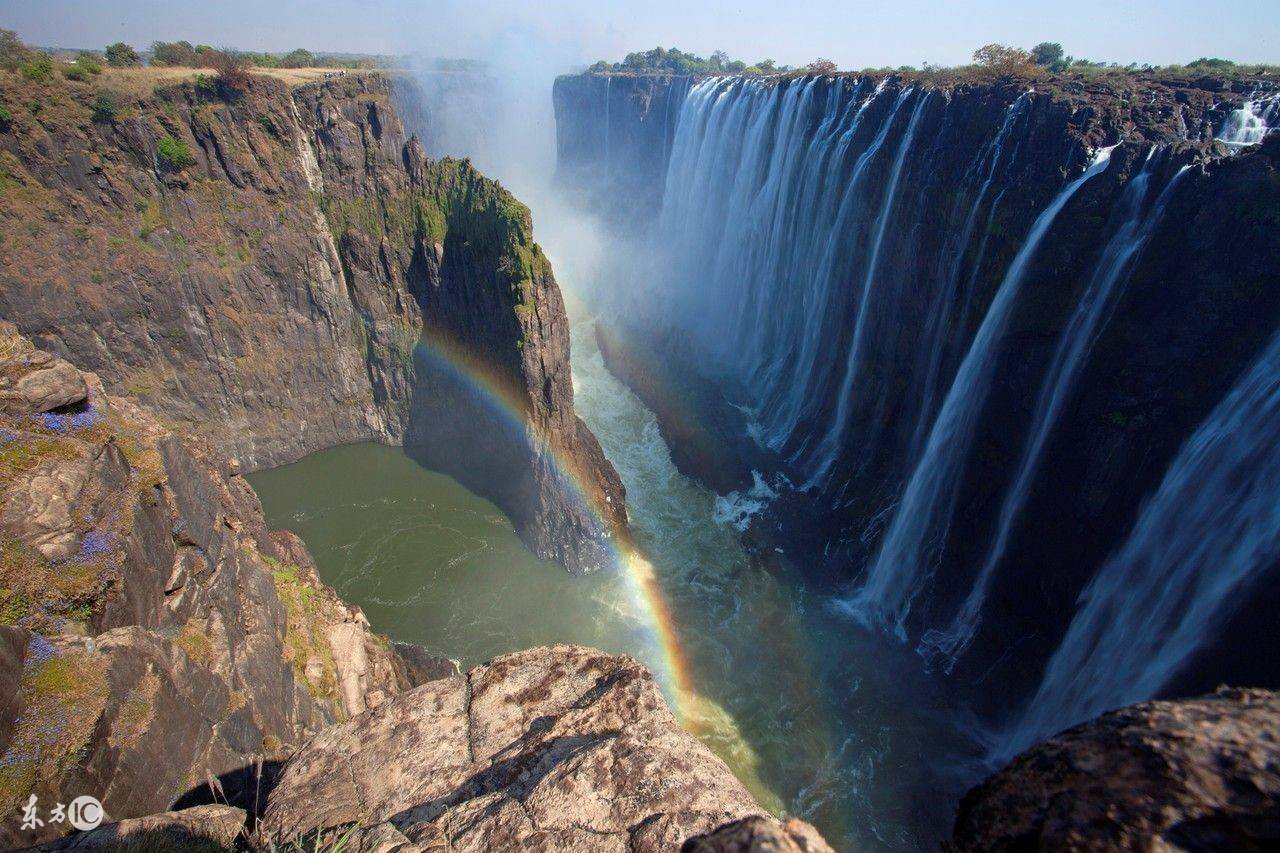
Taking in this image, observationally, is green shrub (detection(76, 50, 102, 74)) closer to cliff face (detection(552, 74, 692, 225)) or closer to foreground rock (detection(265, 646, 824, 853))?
foreground rock (detection(265, 646, 824, 853))

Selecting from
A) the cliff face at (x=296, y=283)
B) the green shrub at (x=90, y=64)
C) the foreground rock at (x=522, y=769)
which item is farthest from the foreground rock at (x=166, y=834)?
the green shrub at (x=90, y=64)

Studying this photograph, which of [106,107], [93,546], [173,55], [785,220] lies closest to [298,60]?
[173,55]

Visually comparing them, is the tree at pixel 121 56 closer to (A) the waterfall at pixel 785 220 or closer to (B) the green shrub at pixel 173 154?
(B) the green shrub at pixel 173 154

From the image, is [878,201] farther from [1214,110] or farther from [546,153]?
[546,153]

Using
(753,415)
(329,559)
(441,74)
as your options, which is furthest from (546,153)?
(329,559)

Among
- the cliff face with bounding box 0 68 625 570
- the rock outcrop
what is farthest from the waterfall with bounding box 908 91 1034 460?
the rock outcrop

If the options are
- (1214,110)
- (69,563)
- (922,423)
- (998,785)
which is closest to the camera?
(998,785)

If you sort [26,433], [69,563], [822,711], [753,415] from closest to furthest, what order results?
[69,563] → [26,433] → [822,711] → [753,415]
